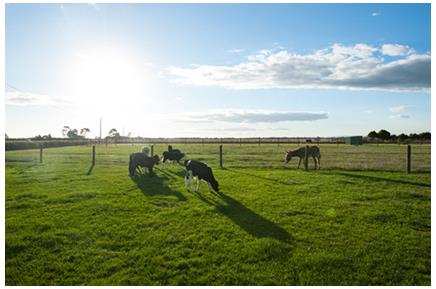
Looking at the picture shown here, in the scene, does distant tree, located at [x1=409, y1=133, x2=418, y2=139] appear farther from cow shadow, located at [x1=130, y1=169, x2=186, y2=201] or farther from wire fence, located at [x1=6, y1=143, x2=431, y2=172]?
cow shadow, located at [x1=130, y1=169, x2=186, y2=201]

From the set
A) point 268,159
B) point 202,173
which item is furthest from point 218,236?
point 268,159

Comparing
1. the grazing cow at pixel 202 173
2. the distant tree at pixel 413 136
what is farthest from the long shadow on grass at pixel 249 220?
the distant tree at pixel 413 136

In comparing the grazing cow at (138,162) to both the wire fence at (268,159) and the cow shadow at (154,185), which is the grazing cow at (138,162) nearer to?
the cow shadow at (154,185)

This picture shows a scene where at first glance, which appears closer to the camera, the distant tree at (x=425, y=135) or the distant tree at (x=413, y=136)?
the distant tree at (x=425, y=135)

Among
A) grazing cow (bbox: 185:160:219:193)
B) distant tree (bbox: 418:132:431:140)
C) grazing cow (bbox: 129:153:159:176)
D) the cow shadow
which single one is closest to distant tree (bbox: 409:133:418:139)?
distant tree (bbox: 418:132:431:140)

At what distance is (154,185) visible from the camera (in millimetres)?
12656

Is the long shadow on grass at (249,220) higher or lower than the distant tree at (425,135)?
lower

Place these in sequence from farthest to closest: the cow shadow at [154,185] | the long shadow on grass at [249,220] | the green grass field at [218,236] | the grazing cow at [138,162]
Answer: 1. the grazing cow at [138,162]
2. the cow shadow at [154,185]
3. the long shadow on grass at [249,220]
4. the green grass field at [218,236]

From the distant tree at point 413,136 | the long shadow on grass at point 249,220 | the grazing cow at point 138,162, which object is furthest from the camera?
the distant tree at point 413,136

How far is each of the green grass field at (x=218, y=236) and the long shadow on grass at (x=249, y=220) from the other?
0.03 metres

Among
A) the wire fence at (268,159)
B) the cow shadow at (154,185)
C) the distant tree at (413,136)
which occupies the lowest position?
the cow shadow at (154,185)

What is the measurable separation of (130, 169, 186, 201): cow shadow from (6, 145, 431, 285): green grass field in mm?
134

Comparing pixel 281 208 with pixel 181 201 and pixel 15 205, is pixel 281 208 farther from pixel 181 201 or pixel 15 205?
pixel 15 205

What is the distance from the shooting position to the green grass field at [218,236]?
4977 millimetres
